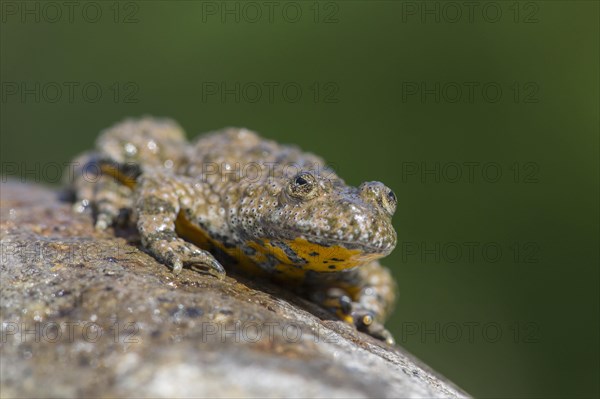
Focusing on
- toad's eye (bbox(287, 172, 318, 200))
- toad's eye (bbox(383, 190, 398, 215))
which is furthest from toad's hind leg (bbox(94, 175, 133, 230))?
toad's eye (bbox(383, 190, 398, 215))

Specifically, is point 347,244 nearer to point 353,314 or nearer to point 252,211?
point 252,211

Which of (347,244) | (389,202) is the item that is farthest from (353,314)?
(347,244)

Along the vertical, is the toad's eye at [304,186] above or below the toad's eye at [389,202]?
above

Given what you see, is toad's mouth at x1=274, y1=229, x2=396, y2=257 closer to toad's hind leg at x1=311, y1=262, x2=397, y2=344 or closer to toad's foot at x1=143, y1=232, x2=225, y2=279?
toad's foot at x1=143, y1=232, x2=225, y2=279

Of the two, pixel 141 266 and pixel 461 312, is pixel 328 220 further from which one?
pixel 461 312

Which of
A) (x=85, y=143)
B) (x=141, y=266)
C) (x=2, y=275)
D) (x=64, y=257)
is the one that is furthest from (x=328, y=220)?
(x=85, y=143)

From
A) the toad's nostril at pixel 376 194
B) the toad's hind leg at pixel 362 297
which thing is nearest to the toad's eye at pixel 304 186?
the toad's nostril at pixel 376 194

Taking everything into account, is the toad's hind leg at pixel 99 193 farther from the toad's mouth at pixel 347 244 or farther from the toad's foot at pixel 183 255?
the toad's mouth at pixel 347 244
